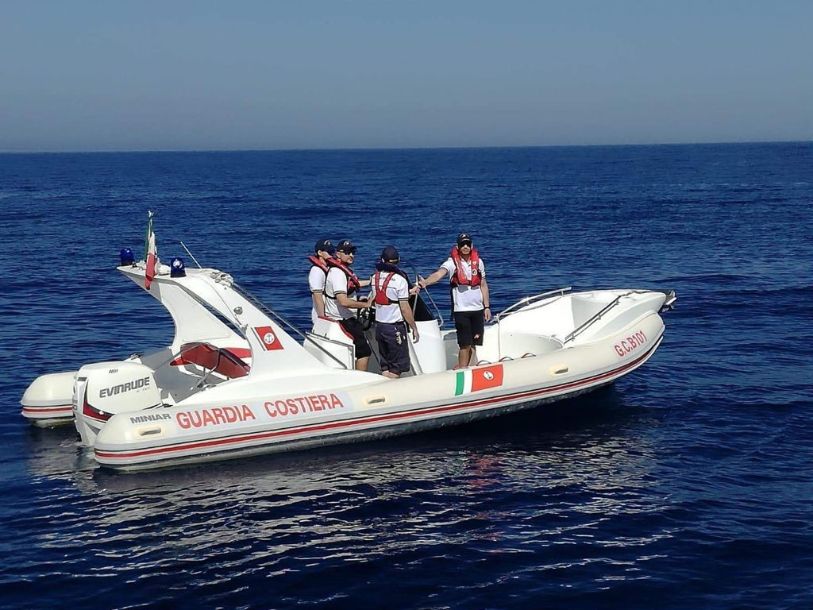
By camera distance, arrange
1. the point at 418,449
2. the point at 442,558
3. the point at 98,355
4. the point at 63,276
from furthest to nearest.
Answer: the point at 63,276, the point at 98,355, the point at 418,449, the point at 442,558

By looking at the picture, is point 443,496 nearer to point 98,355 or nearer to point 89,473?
point 89,473

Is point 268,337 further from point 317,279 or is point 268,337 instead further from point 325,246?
point 325,246

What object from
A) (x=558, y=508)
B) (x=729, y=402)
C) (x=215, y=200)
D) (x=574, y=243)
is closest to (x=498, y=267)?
(x=574, y=243)

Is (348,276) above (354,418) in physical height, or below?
above

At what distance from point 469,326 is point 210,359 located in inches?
136

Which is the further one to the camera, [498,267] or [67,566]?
[498,267]

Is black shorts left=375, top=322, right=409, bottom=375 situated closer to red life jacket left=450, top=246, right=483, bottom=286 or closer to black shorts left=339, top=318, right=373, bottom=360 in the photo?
black shorts left=339, top=318, right=373, bottom=360

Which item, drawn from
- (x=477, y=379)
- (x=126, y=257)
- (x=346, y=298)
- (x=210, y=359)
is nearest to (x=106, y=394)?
(x=210, y=359)

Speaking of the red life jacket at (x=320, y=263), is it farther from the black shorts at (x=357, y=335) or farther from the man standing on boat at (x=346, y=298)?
the black shorts at (x=357, y=335)

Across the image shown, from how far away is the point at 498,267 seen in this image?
2784 centimetres

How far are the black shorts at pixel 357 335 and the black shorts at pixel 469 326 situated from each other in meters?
1.30

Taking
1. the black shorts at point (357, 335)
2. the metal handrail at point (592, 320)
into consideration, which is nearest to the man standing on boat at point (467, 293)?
the black shorts at point (357, 335)

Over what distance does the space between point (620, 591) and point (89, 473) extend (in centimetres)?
626

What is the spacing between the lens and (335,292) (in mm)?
12086
